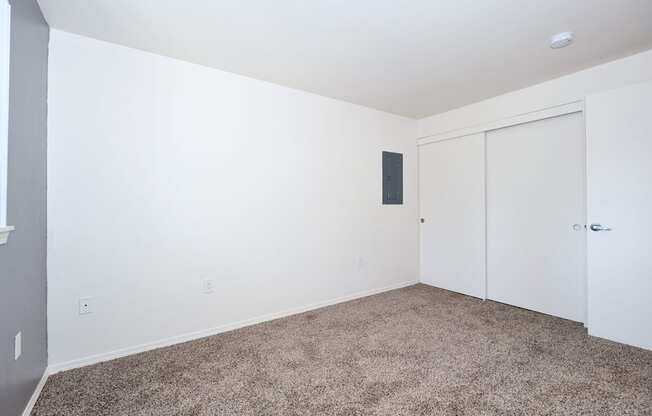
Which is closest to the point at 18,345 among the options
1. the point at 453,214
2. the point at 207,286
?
the point at 207,286

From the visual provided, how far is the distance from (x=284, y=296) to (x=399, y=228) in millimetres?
1800

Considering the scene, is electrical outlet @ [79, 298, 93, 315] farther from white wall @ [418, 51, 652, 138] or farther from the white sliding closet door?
white wall @ [418, 51, 652, 138]

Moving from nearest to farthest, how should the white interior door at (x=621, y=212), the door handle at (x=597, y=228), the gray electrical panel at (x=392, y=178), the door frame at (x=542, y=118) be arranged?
the white interior door at (x=621, y=212) → the door handle at (x=597, y=228) → the door frame at (x=542, y=118) → the gray electrical panel at (x=392, y=178)

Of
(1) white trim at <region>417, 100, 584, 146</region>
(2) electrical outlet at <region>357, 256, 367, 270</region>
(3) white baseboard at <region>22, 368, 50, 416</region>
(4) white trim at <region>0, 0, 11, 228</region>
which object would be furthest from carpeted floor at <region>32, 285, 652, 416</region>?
(1) white trim at <region>417, 100, 584, 146</region>

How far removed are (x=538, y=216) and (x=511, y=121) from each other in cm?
104

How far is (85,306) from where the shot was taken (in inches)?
80.1

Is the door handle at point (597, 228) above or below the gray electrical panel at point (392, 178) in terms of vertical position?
A: below

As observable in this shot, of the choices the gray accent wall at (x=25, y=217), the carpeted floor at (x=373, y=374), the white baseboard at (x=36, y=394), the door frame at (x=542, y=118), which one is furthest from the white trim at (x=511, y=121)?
the white baseboard at (x=36, y=394)

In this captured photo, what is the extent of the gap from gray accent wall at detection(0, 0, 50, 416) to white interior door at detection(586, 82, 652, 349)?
12.6 feet

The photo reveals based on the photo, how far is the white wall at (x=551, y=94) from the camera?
7.88 feet

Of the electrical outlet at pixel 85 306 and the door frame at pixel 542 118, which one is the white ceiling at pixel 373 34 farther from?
the electrical outlet at pixel 85 306

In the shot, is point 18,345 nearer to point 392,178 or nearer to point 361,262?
point 361,262

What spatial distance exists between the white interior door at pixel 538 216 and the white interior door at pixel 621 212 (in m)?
0.28

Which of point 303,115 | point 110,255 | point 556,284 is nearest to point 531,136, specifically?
point 556,284
